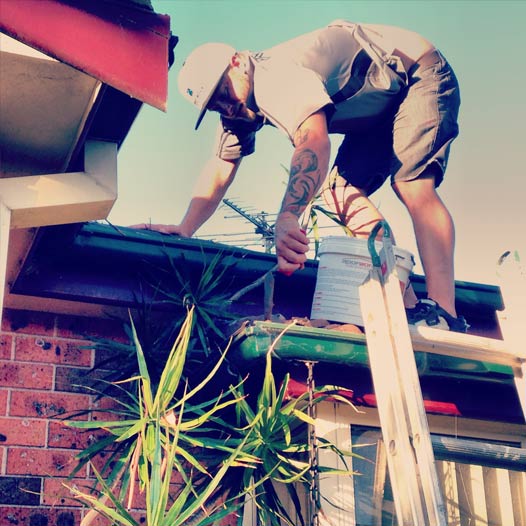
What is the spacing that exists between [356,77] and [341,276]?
1.02 metres

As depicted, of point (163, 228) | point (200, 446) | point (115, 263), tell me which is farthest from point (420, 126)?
point (200, 446)

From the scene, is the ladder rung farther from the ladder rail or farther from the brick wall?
the brick wall

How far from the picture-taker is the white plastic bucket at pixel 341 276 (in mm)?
3572

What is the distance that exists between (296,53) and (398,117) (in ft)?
1.96

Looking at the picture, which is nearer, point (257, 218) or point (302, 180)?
point (302, 180)

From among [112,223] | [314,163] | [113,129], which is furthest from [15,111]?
[314,163]

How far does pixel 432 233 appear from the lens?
3926 millimetres

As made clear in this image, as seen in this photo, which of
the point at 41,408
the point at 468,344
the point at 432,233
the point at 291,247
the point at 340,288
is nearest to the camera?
the point at 468,344

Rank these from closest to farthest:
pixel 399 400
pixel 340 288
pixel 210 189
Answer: pixel 399 400
pixel 340 288
pixel 210 189

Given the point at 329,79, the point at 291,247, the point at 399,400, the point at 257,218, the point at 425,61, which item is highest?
the point at 257,218

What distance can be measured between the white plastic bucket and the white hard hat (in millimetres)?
884

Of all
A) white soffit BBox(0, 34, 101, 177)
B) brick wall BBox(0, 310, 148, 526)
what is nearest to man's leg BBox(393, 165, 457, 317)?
brick wall BBox(0, 310, 148, 526)

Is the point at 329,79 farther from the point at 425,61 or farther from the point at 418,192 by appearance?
the point at 418,192

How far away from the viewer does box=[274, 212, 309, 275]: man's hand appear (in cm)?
322
